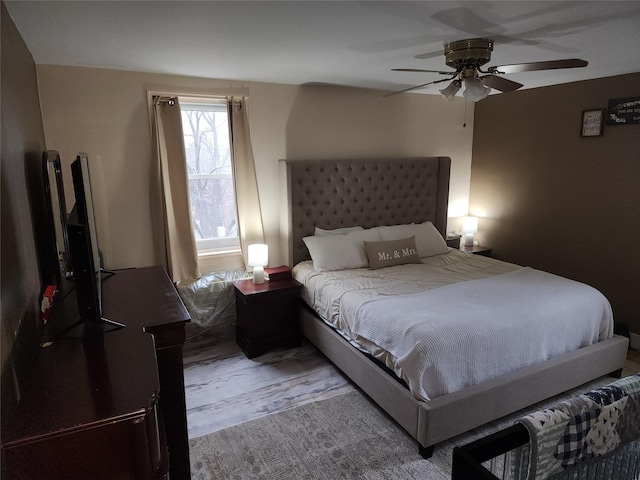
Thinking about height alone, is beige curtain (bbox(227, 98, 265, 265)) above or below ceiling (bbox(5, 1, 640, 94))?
below

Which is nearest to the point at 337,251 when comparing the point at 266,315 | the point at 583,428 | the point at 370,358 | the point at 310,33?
the point at 266,315

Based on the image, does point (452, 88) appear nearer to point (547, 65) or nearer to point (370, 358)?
point (547, 65)

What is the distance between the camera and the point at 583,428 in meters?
1.18

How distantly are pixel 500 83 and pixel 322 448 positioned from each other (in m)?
2.43

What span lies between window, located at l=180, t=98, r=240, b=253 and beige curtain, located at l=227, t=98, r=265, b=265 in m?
0.11

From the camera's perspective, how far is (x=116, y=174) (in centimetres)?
315

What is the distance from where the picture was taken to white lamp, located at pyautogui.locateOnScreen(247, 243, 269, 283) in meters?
3.41

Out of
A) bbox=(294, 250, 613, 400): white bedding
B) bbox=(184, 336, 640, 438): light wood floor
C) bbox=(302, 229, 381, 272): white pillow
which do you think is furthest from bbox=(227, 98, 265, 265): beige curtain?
bbox=(184, 336, 640, 438): light wood floor

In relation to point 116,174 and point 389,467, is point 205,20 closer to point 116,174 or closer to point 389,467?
point 116,174

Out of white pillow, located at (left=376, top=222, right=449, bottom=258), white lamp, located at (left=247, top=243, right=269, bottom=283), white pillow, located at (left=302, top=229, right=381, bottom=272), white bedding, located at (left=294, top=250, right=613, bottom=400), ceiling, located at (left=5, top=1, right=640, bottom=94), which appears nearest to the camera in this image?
ceiling, located at (left=5, top=1, right=640, bottom=94)

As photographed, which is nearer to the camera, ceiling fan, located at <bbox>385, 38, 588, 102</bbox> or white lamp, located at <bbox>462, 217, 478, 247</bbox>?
ceiling fan, located at <bbox>385, 38, 588, 102</bbox>

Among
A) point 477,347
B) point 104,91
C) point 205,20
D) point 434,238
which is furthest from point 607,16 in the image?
point 104,91

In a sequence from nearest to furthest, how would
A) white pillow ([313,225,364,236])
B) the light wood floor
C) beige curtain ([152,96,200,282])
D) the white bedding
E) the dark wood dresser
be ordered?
the dark wood dresser
the white bedding
the light wood floor
beige curtain ([152,96,200,282])
white pillow ([313,225,364,236])

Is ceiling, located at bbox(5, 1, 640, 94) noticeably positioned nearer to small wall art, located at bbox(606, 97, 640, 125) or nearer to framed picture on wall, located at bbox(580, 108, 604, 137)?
small wall art, located at bbox(606, 97, 640, 125)
